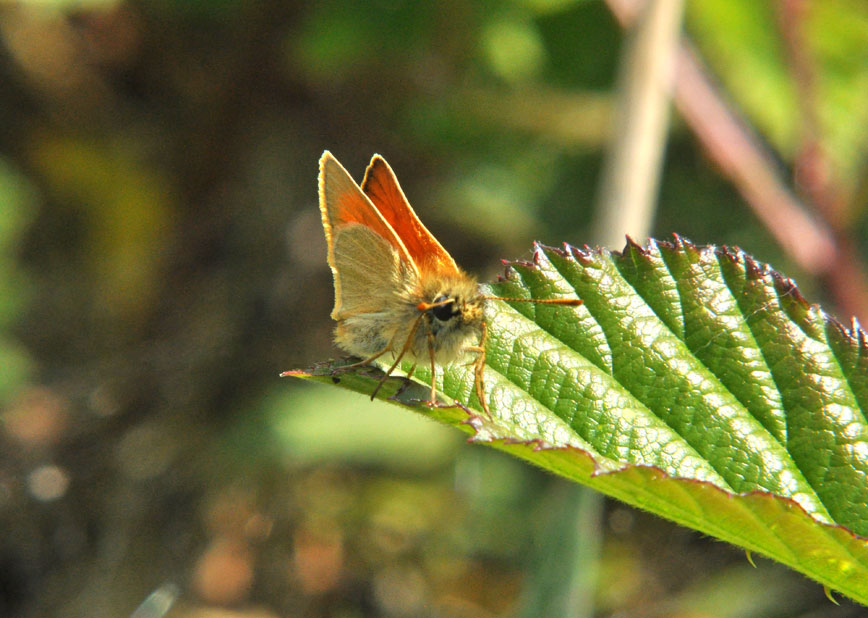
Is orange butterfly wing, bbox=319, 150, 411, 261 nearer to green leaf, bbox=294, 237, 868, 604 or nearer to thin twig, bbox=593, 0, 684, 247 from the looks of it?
green leaf, bbox=294, 237, 868, 604

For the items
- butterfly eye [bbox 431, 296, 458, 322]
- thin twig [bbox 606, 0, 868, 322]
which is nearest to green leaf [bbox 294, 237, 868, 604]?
butterfly eye [bbox 431, 296, 458, 322]

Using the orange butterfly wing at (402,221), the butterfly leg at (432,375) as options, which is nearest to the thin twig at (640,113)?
the orange butterfly wing at (402,221)

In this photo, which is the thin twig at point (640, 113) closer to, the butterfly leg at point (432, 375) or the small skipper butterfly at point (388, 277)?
the small skipper butterfly at point (388, 277)

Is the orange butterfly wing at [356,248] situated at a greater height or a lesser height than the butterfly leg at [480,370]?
greater

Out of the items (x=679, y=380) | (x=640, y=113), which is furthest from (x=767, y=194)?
(x=679, y=380)

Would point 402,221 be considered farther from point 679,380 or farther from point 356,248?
point 679,380
